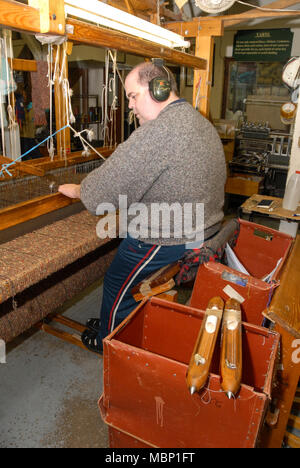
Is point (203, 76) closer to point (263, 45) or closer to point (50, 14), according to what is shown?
point (50, 14)

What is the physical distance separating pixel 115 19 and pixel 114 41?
0.10 metres

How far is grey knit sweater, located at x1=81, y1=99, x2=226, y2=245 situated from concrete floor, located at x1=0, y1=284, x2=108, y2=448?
3.45ft

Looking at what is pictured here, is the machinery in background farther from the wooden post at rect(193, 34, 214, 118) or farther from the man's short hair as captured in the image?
the man's short hair

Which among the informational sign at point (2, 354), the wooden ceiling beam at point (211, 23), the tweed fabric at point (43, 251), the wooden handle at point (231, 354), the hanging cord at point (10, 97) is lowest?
the informational sign at point (2, 354)

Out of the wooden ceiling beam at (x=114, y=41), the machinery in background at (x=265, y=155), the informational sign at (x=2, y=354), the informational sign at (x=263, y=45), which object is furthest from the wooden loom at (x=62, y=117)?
the informational sign at (x=263, y=45)

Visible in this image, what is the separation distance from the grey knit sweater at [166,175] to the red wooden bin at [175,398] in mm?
413

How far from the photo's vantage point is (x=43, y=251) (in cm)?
177

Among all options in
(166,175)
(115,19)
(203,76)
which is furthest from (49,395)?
(203,76)

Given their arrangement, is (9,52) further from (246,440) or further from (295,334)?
(246,440)

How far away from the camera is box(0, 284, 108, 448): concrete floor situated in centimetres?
181

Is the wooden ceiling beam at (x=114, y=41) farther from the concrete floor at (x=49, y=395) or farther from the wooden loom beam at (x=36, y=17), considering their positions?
the concrete floor at (x=49, y=395)

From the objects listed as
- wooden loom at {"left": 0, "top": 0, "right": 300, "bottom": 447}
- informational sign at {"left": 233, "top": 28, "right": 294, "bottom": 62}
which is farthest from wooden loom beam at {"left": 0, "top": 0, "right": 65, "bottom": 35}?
informational sign at {"left": 233, "top": 28, "right": 294, "bottom": 62}

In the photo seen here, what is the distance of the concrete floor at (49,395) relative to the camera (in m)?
1.81

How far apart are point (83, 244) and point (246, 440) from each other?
1.21 metres
